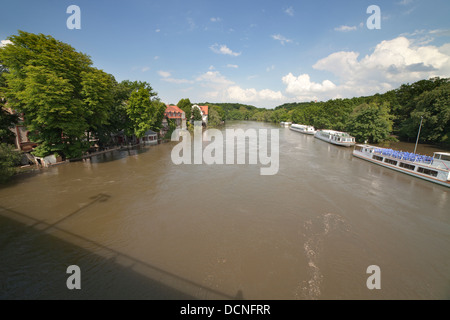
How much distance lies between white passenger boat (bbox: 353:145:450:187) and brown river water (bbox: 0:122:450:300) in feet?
5.39

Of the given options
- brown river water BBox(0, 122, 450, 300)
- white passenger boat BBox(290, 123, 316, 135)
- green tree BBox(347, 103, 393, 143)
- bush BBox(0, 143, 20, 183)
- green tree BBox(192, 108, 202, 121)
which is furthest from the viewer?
green tree BBox(192, 108, 202, 121)

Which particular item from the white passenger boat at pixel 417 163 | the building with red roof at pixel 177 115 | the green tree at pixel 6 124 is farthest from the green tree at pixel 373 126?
the green tree at pixel 6 124

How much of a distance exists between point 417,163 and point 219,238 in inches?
942

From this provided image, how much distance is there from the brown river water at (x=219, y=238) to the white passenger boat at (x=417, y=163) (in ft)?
5.39

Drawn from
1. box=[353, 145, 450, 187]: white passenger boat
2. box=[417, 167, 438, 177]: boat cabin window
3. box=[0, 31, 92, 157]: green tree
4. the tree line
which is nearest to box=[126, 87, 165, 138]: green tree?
the tree line

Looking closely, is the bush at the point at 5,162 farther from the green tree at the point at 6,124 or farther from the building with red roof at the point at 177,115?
the building with red roof at the point at 177,115

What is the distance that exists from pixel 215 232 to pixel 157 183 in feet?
28.4

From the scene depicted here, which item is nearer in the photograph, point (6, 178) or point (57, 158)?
point (6, 178)

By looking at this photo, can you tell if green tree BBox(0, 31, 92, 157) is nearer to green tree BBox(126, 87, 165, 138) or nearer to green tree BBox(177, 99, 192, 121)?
green tree BBox(126, 87, 165, 138)

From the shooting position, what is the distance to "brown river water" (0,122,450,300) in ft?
21.5

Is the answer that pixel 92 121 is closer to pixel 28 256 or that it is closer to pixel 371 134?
pixel 28 256

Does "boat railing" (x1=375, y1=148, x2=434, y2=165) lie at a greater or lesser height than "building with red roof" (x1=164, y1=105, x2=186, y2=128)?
lesser

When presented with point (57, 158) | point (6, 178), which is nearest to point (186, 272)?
point (6, 178)
